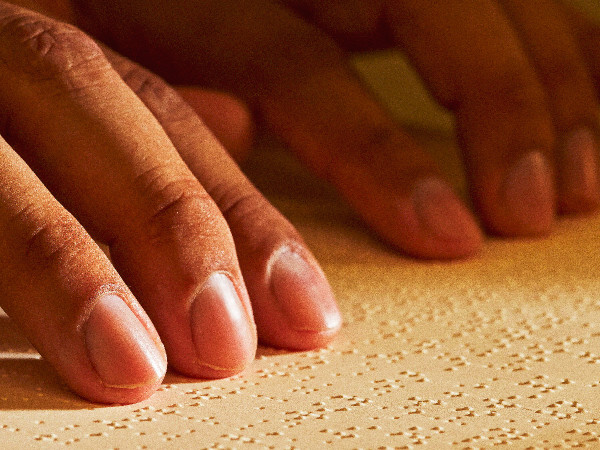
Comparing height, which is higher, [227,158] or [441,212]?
[227,158]

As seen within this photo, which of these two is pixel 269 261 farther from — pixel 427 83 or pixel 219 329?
pixel 427 83

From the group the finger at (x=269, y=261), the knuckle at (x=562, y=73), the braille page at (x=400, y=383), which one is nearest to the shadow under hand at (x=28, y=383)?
the braille page at (x=400, y=383)

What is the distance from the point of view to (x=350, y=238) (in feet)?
2.02

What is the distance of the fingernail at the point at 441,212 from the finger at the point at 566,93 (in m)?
0.13

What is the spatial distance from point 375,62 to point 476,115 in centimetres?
47

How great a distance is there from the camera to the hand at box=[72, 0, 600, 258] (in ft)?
1.90

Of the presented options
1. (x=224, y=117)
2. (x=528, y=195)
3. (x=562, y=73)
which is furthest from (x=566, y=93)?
(x=224, y=117)

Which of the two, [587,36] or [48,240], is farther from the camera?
[587,36]

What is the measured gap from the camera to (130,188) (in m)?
0.38

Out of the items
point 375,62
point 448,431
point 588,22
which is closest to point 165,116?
point 448,431

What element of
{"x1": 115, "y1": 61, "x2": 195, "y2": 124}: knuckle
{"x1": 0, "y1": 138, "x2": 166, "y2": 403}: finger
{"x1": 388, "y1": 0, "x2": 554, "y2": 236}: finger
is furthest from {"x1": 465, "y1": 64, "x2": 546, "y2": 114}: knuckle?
{"x1": 0, "y1": 138, "x2": 166, "y2": 403}: finger

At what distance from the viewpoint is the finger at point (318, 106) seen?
56 centimetres

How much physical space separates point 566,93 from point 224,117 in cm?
32

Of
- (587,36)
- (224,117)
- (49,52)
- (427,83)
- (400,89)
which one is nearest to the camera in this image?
(49,52)
